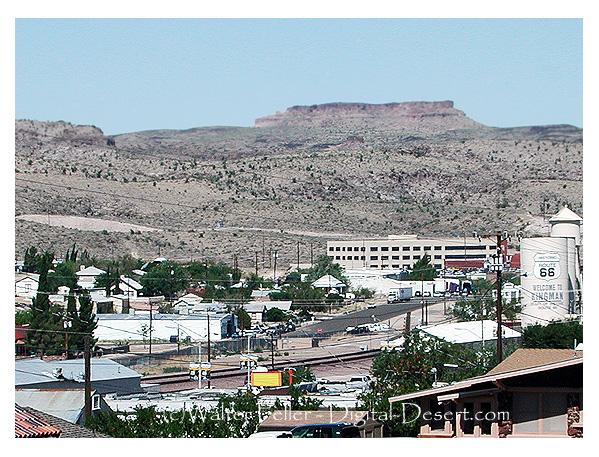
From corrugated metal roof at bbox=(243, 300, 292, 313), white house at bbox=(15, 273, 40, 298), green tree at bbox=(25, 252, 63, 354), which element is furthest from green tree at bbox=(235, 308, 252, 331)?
white house at bbox=(15, 273, 40, 298)

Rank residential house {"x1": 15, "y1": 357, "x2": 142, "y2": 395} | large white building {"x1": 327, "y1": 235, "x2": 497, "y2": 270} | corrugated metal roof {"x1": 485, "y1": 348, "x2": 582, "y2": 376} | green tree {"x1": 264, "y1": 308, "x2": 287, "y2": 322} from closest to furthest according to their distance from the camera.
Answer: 1. corrugated metal roof {"x1": 485, "y1": 348, "x2": 582, "y2": 376}
2. residential house {"x1": 15, "y1": 357, "x2": 142, "y2": 395}
3. green tree {"x1": 264, "y1": 308, "x2": 287, "y2": 322}
4. large white building {"x1": 327, "y1": 235, "x2": 497, "y2": 270}

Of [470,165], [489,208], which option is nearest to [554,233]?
[489,208]

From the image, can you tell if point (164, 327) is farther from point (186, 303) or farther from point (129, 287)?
point (129, 287)

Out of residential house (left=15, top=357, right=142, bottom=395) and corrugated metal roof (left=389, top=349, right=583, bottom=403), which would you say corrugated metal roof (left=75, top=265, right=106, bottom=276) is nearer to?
residential house (left=15, top=357, right=142, bottom=395)

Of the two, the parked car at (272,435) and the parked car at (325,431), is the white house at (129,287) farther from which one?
the parked car at (325,431)

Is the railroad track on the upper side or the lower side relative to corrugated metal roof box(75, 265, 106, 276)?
lower

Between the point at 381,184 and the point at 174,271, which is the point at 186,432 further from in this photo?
the point at 381,184

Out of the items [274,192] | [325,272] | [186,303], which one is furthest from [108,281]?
[274,192]
